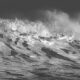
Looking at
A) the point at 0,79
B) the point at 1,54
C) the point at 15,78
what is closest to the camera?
the point at 0,79

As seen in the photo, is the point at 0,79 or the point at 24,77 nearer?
the point at 0,79

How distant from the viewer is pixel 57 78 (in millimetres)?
95375

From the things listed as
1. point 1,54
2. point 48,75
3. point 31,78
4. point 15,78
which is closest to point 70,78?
point 48,75

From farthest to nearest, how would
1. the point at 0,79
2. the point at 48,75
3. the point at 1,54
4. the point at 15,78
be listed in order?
the point at 1,54 < the point at 48,75 < the point at 15,78 < the point at 0,79

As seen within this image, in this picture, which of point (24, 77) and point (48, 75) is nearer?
point (24, 77)

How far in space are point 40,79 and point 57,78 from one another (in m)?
8.06

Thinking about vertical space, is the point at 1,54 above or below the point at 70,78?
above

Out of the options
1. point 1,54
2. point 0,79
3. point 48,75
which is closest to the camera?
point 0,79

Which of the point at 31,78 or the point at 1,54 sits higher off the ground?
the point at 1,54

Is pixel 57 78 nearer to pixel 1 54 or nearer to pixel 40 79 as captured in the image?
pixel 40 79

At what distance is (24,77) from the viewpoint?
9375cm

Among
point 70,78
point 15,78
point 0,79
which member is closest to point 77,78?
point 70,78

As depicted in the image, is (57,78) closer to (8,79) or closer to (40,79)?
(40,79)

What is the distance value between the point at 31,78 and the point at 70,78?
673 inches
